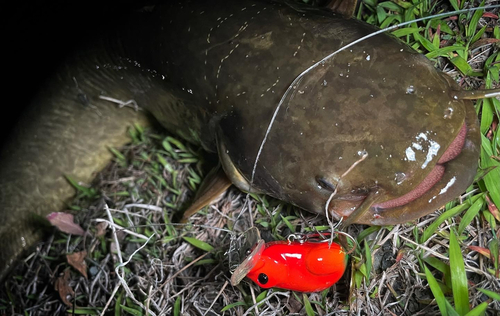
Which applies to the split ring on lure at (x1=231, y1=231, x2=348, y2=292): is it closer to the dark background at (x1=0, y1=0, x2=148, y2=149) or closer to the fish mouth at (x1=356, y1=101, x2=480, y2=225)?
the fish mouth at (x1=356, y1=101, x2=480, y2=225)

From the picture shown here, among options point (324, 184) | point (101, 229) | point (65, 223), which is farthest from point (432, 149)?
point (65, 223)

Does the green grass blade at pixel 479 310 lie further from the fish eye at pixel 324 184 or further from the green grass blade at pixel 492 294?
the fish eye at pixel 324 184

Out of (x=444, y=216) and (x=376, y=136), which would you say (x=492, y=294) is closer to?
(x=444, y=216)

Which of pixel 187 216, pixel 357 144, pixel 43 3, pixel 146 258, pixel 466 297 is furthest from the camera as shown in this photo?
pixel 43 3

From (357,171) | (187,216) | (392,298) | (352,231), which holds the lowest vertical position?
(392,298)

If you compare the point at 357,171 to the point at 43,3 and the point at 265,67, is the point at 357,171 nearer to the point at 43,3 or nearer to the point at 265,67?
the point at 265,67

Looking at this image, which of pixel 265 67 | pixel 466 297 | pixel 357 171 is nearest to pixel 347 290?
pixel 466 297
